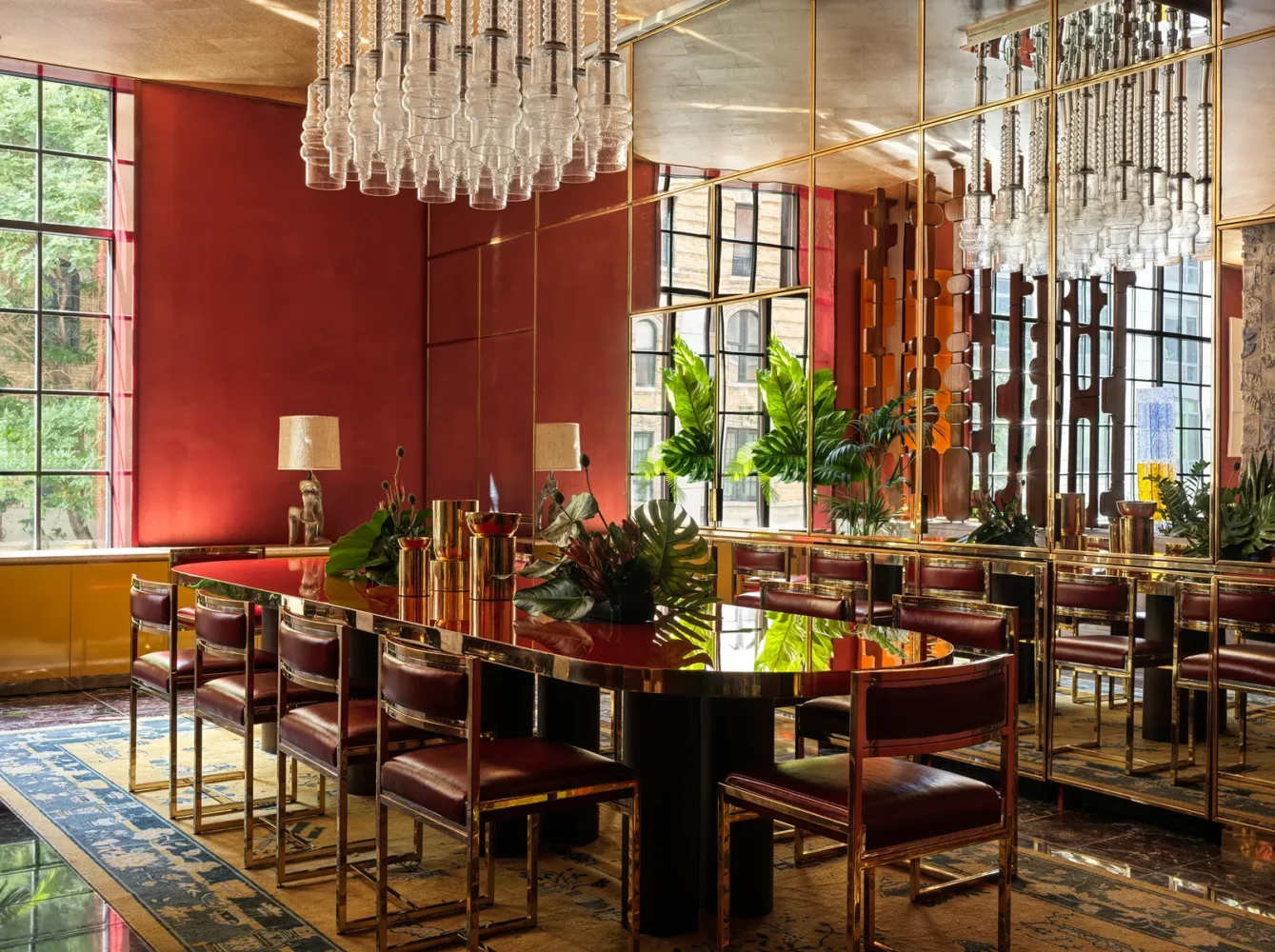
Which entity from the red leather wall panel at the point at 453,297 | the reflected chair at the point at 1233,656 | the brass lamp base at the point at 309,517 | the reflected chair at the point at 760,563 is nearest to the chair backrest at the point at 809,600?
the reflected chair at the point at 1233,656

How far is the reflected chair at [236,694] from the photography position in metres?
3.93

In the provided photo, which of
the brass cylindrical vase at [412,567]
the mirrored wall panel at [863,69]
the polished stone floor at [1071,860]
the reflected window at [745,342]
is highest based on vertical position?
the mirrored wall panel at [863,69]

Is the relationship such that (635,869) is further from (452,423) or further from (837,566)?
(452,423)

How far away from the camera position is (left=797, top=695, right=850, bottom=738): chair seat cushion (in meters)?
3.85

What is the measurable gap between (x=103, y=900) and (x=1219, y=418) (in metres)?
3.96

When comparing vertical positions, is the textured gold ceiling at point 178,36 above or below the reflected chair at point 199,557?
above

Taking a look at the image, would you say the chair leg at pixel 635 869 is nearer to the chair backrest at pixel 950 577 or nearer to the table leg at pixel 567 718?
the table leg at pixel 567 718

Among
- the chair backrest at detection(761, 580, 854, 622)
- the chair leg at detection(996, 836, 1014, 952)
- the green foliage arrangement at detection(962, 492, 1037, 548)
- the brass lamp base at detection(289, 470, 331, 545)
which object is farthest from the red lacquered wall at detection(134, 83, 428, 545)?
the chair leg at detection(996, 836, 1014, 952)

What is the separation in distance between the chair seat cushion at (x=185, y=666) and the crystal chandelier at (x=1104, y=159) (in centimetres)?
331

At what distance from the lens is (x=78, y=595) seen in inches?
291

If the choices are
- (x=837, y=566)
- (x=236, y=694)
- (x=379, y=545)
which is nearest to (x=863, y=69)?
(x=837, y=566)

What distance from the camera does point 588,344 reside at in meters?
7.94

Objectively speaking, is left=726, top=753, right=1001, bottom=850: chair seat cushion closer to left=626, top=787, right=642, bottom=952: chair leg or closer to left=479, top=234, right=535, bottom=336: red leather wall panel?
left=626, top=787, right=642, bottom=952: chair leg

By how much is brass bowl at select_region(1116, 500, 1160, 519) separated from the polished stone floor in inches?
42.9
